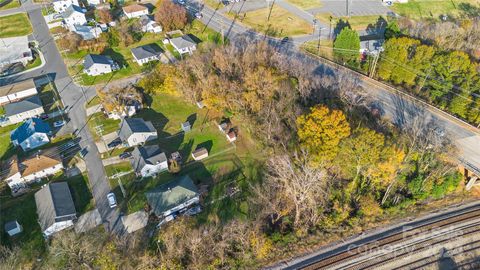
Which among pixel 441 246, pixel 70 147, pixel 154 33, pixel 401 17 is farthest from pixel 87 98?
pixel 401 17

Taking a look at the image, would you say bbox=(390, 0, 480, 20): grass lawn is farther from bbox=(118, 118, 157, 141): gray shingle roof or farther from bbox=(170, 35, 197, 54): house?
bbox=(118, 118, 157, 141): gray shingle roof

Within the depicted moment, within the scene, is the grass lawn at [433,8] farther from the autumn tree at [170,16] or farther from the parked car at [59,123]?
the parked car at [59,123]

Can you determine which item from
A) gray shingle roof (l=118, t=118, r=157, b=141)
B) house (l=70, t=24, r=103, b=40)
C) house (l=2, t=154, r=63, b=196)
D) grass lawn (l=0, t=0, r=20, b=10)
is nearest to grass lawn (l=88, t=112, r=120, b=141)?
gray shingle roof (l=118, t=118, r=157, b=141)

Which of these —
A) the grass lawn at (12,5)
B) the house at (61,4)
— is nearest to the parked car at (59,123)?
the house at (61,4)

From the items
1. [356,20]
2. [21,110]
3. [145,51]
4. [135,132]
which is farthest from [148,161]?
[356,20]

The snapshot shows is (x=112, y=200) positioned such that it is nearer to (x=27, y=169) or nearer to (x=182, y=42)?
(x=27, y=169)
